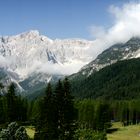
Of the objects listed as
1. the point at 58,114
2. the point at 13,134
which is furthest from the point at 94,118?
the point at 13,134

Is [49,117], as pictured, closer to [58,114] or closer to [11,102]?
[58,114]

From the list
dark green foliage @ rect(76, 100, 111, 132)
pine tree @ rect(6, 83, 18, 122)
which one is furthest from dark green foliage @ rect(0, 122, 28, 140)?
dark green foliage @ rect(76, 100, 111, 132)

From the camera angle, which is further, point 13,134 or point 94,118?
point 94,118

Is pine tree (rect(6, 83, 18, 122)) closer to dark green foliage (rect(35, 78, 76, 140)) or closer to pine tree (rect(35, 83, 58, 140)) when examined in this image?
pine tree (rect(35, 83, 58, 140))

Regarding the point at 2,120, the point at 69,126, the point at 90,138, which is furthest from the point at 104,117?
the point at 69,126

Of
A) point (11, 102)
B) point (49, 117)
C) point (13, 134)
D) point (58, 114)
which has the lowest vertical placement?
point (13, 134)

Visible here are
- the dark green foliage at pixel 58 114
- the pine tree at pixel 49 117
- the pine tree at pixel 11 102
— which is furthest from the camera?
the pine tree at pixel 11 102

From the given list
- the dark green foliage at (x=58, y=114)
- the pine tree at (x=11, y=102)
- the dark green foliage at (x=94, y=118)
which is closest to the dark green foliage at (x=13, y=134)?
the dark green foliage at (x=58, y=114)

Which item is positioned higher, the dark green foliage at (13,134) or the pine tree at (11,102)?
the pine tree at (11,102)

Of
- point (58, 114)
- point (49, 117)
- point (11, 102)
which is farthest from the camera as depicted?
point (11, 102)

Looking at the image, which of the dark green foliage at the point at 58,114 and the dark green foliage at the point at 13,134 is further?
the dark green foliage at the point at 58,114

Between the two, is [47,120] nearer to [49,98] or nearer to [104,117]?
[49,98]

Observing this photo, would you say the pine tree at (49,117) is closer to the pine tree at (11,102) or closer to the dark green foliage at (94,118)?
the pine tree at (11,102)

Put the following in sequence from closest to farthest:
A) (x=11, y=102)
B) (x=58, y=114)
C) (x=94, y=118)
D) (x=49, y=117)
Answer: (x=58, y=114)
(x=49, y=117)
(x=11, y=102)
(x=94, y=118)
